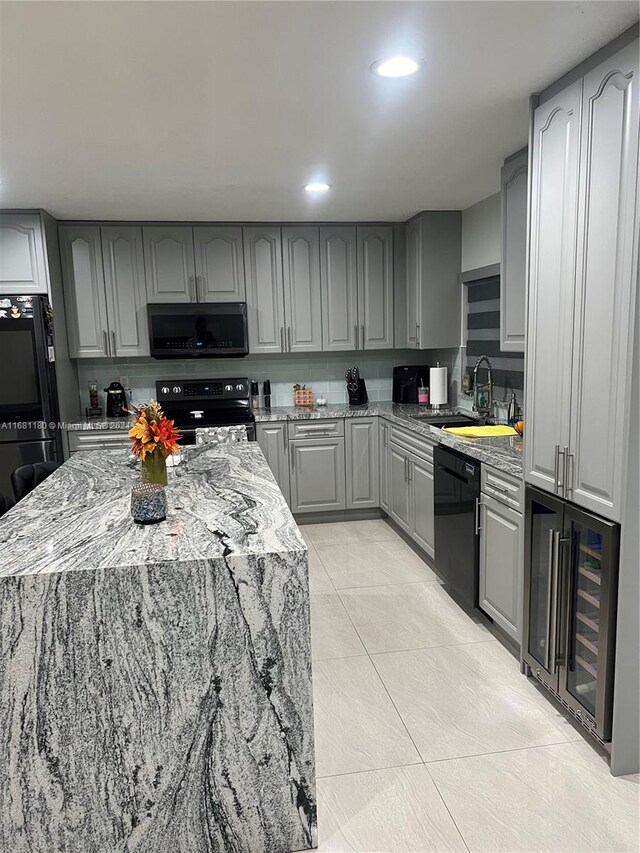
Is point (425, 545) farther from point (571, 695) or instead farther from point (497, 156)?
point (497, 156)

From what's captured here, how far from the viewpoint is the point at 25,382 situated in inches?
167

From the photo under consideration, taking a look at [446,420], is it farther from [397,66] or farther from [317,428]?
[397,66]

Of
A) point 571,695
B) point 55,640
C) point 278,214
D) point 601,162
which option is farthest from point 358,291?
point 55,640

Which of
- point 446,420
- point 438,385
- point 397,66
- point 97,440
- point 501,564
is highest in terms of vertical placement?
point 397,66

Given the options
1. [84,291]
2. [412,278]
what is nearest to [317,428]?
[412,278]

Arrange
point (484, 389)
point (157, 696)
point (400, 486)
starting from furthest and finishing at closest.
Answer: point (400, 486), point (484, 389), point (157, 696)

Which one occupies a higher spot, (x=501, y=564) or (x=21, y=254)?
(x=21, y=254)

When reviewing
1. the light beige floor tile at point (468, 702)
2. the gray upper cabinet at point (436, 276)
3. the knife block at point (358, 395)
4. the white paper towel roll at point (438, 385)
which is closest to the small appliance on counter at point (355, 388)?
the knife block at point (358, 395)

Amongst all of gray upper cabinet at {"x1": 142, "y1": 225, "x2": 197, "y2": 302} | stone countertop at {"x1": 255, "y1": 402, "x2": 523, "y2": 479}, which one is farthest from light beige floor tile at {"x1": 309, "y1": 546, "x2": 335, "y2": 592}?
gray upper cabinet at {"x1": 142, "y1": 225, "x2": 197, "y2": 302}

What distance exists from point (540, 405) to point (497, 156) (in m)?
1.56

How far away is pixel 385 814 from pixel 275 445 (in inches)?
122

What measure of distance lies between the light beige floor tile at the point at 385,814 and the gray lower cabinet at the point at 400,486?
2.29 m

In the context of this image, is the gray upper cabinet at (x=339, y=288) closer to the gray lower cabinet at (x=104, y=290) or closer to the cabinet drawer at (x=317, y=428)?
→ the cabinet drawer at (x=317, y=428)

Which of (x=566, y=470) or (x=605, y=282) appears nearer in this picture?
(x=605, y=282)
